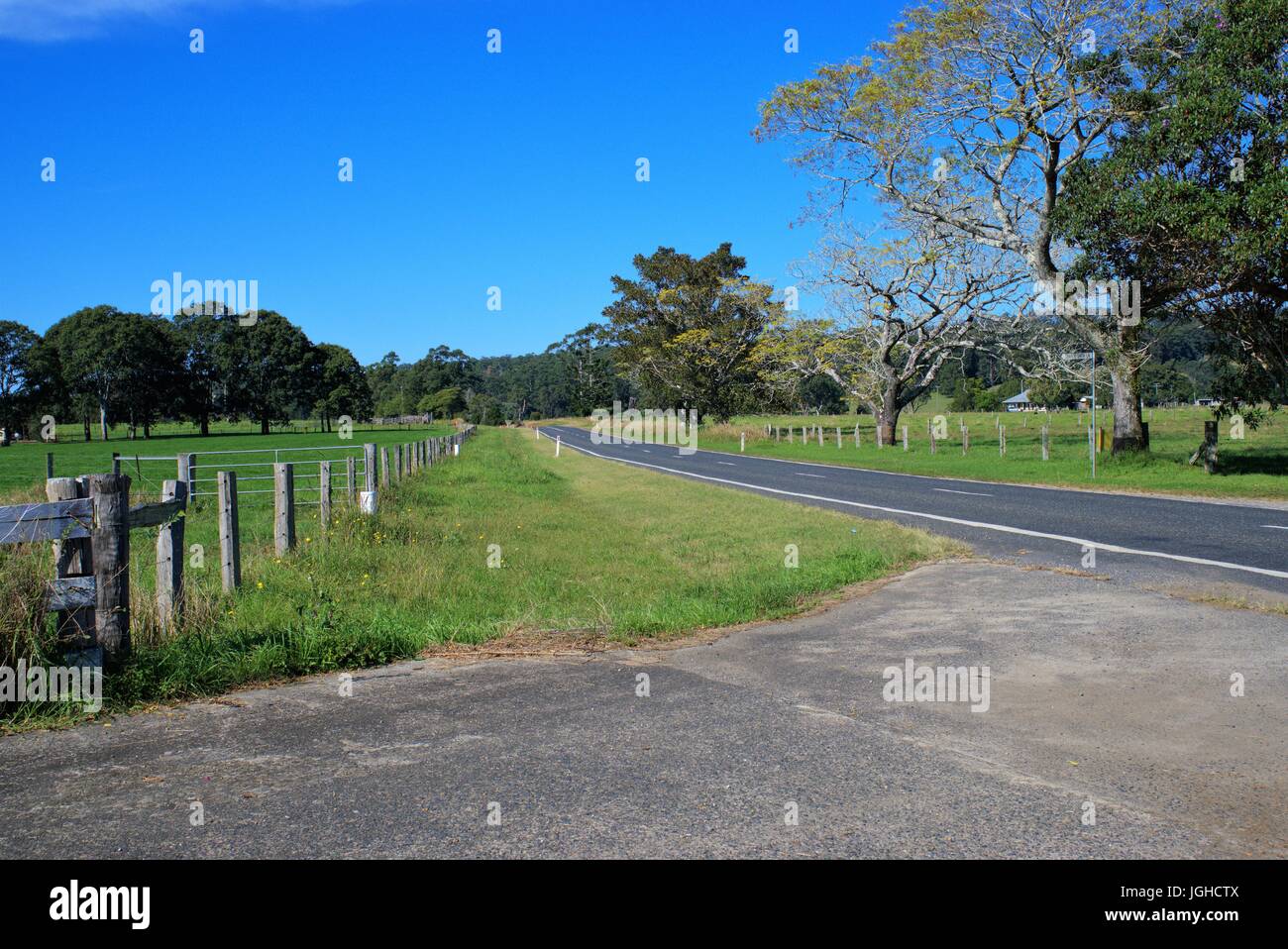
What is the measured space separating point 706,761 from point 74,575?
4.45 meters

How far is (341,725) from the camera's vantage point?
5.39m

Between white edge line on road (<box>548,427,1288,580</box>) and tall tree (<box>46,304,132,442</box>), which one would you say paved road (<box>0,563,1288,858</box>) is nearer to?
white edge line on road (<box>548,427,1288,580</box>)

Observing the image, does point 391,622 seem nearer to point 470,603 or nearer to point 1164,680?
point 470,603

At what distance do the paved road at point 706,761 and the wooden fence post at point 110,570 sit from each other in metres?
0.97

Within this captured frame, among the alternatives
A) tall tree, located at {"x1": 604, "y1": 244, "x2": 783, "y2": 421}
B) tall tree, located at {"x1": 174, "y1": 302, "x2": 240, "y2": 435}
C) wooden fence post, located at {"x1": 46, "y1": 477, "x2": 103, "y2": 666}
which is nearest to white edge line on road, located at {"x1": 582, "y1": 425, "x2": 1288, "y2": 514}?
wooden fence post, located at {"x1": 46, "y1": 477, "x2": 103, "y2": 666}

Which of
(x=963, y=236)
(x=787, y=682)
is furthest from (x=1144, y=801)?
(x=963, y=236)

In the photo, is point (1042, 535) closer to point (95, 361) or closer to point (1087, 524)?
point (1087, 524)

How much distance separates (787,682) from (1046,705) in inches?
60.7

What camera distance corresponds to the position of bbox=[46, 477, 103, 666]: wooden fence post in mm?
6035

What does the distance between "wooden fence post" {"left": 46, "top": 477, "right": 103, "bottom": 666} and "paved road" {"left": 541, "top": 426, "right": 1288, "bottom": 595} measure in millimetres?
9297

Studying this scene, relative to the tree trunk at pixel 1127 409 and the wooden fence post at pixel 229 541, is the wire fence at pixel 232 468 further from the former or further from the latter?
the tree trunk at pixel 1127 409

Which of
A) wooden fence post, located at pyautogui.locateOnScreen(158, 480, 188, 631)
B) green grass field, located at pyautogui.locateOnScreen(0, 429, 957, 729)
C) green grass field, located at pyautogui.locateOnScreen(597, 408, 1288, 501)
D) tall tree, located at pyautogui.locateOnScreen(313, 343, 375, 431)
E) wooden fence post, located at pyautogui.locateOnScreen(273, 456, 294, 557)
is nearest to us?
green grass field, located at pyautogui.locateOnScreen(0, 429, 957, 729)

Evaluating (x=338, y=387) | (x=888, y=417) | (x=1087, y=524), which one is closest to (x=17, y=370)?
(x=338, y=387)
